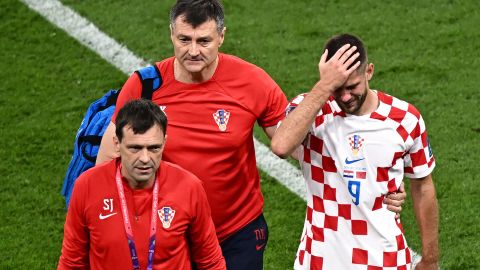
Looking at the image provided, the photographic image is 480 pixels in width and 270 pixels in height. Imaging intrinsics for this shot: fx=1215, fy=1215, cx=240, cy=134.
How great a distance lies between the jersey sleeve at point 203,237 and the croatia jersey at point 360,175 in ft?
1.62

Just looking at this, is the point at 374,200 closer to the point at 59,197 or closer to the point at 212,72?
the point at 212,72

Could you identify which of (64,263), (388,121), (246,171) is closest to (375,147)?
Answer: (388,121)

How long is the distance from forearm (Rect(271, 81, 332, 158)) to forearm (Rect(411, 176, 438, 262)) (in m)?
0.63

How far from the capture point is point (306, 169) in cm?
545

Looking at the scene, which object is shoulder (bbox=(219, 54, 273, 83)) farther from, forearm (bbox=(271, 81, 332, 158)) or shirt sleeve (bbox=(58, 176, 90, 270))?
shirt sleeve (bbox=(58, 176, 90, 270))

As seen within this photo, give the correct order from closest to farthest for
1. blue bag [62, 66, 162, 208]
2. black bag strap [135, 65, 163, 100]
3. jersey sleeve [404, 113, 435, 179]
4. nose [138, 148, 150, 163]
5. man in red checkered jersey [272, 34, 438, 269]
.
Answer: nose [138, 148, 150, 163] → man in red checkered jersey [272, 34, 438, 269] → jersey sleeve [404, 113, 435, 179] → black bag strap [135, 65, 163, 100] → blue bag [62, 66, 162, 208]

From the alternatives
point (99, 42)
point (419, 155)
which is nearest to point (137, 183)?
point (419, 155)

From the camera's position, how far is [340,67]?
5082 mm

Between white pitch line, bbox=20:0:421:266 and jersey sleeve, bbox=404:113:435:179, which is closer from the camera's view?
jersey sleeve, bbox=404:113:435:179

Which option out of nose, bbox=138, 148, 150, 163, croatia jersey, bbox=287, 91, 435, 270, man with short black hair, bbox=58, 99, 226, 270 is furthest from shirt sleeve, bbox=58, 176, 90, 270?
croatia jersey, bbox=287, 91, 435, 270

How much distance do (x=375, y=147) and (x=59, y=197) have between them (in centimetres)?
369

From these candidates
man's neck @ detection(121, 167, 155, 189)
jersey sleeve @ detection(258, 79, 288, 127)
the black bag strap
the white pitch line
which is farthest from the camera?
the white pitch line

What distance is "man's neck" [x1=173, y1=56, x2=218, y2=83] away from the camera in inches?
221

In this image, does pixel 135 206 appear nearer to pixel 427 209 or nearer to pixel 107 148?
pixel 107 148
